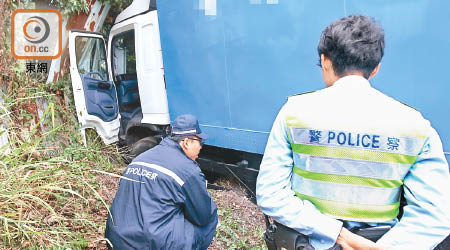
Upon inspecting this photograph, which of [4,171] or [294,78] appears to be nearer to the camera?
[4,171]

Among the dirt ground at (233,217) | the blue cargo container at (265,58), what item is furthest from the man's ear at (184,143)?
the blue cargo container at (265,58)

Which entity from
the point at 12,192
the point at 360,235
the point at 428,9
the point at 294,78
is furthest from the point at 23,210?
the point at 428,9

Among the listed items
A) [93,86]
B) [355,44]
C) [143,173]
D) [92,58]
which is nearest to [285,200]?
[355,44]

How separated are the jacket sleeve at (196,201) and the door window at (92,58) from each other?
401 cm

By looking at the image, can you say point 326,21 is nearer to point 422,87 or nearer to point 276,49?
point 276,49

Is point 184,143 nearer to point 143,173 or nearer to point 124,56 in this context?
point 143,173

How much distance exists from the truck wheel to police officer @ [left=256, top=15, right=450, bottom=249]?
4176 millimetres

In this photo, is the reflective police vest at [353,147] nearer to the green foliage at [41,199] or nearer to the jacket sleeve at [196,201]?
the jacket sleeve at [196,201]

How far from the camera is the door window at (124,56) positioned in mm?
5432

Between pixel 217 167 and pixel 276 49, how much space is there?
1.74m

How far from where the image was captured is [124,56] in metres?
5.66

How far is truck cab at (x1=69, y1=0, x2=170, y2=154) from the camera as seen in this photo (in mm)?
4969

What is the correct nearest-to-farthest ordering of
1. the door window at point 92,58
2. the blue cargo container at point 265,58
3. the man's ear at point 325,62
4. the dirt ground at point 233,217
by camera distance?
1. the man's ear at point 325,62
2. the blue cargo container at point 265,58
3. the dirt ground at point 233,217
4. the door window at point 92,58

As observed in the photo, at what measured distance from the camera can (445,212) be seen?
1.20 meters
